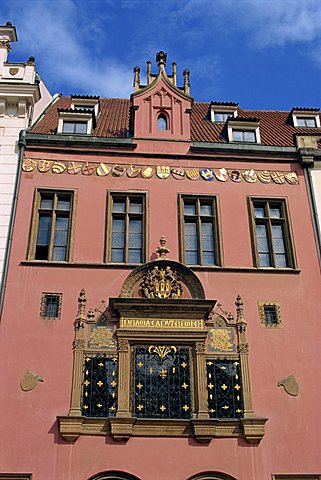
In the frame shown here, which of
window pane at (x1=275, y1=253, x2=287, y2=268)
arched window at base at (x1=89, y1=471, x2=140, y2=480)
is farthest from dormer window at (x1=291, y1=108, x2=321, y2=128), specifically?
arched window at base at (x1=89, y1=471, x2=140, y2=480)

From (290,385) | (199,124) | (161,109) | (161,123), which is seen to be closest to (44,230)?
(161,123)

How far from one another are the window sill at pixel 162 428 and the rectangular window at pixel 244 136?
922 cm

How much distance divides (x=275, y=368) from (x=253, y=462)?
2397 mm

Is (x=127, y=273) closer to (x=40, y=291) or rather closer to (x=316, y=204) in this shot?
(x=40, y=291)

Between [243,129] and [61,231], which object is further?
[243,129]

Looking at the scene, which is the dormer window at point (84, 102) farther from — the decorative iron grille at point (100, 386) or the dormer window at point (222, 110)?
the decorative iron grille at point (100, 386)

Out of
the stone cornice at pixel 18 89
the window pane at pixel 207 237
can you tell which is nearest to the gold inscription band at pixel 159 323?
the window pane at pixel 207 237

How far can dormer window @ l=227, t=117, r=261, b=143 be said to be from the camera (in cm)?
1958

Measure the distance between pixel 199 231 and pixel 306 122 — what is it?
885 cm

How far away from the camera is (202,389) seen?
1449 centimetres

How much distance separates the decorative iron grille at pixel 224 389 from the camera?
14.4 m

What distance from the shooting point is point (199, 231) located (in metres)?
17.1

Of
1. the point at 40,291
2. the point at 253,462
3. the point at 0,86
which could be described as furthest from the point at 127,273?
the point at 0,86

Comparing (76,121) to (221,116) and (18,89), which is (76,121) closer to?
(18,89)
